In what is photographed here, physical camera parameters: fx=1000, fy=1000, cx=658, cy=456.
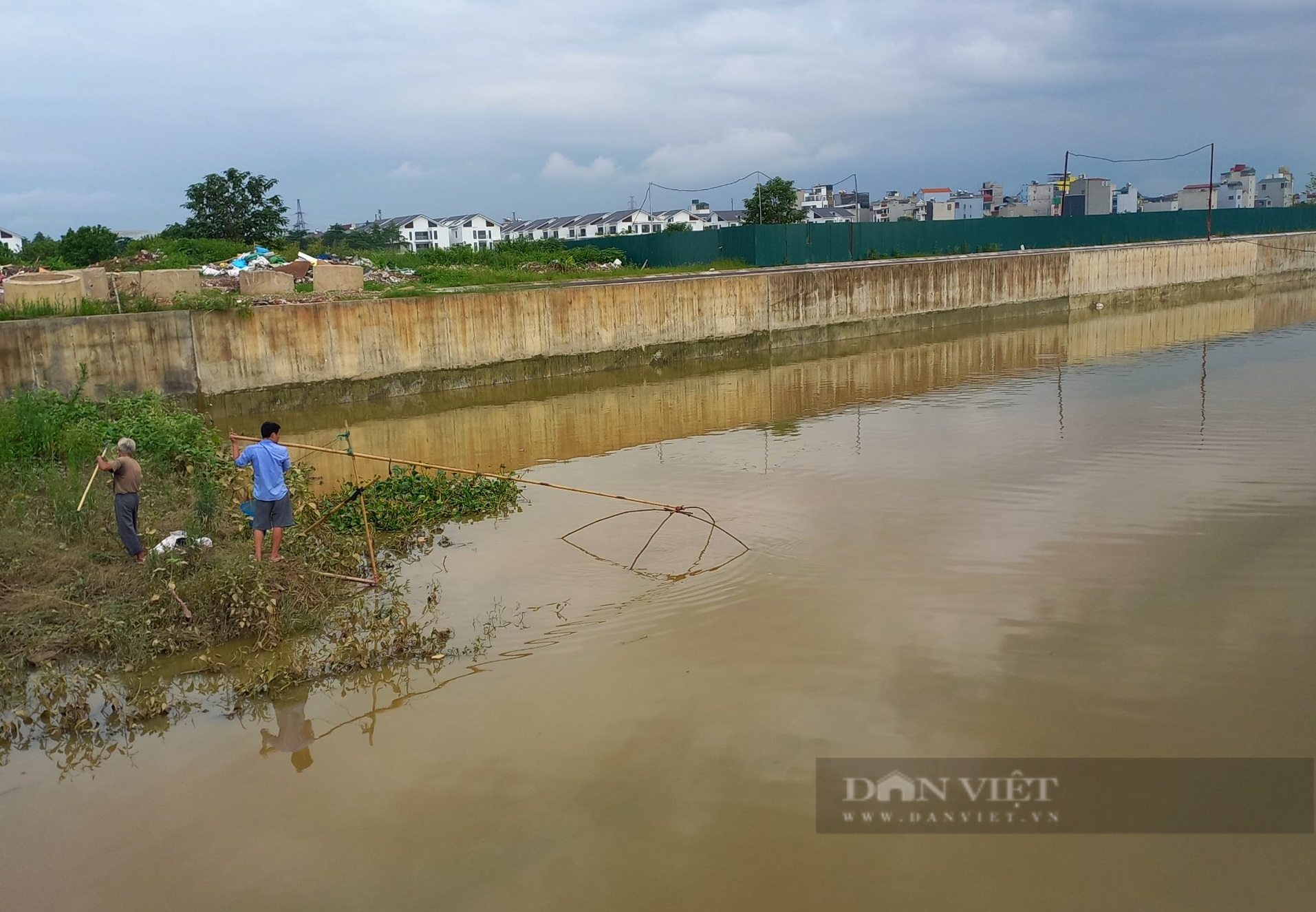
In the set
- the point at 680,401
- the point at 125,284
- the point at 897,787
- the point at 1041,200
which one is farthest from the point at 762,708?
the point at 1041,200

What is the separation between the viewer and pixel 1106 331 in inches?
1260

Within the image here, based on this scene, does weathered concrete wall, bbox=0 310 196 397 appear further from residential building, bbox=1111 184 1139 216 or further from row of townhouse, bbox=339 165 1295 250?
residential building, bbox=1111 184 1139 216

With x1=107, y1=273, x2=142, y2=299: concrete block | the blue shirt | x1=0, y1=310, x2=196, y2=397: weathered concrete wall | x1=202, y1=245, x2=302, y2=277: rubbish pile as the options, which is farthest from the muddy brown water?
x1=202, y1=245, x2=302, y2=277: rubbish pile

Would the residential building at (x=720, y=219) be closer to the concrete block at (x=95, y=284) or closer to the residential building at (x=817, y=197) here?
the residential building at (x=817, y=197)

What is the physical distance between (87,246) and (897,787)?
98.8 feet

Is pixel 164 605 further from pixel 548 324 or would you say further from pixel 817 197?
pixel 817 197

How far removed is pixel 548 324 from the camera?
2384 centimetres

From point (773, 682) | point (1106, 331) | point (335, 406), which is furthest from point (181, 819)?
point (1106, 331)

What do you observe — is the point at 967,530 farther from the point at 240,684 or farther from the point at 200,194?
the point at 200,194

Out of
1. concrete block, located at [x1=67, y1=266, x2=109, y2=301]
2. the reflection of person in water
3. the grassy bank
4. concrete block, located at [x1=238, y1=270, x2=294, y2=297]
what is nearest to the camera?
the reflection of person in water

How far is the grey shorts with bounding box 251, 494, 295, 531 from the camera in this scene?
31.2 feet

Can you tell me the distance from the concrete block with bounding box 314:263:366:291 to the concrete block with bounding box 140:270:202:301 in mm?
2599

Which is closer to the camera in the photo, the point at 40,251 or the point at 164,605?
the point at 164,605

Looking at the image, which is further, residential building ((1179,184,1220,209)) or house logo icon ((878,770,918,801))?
residential building ((1179,184,1220,209))
